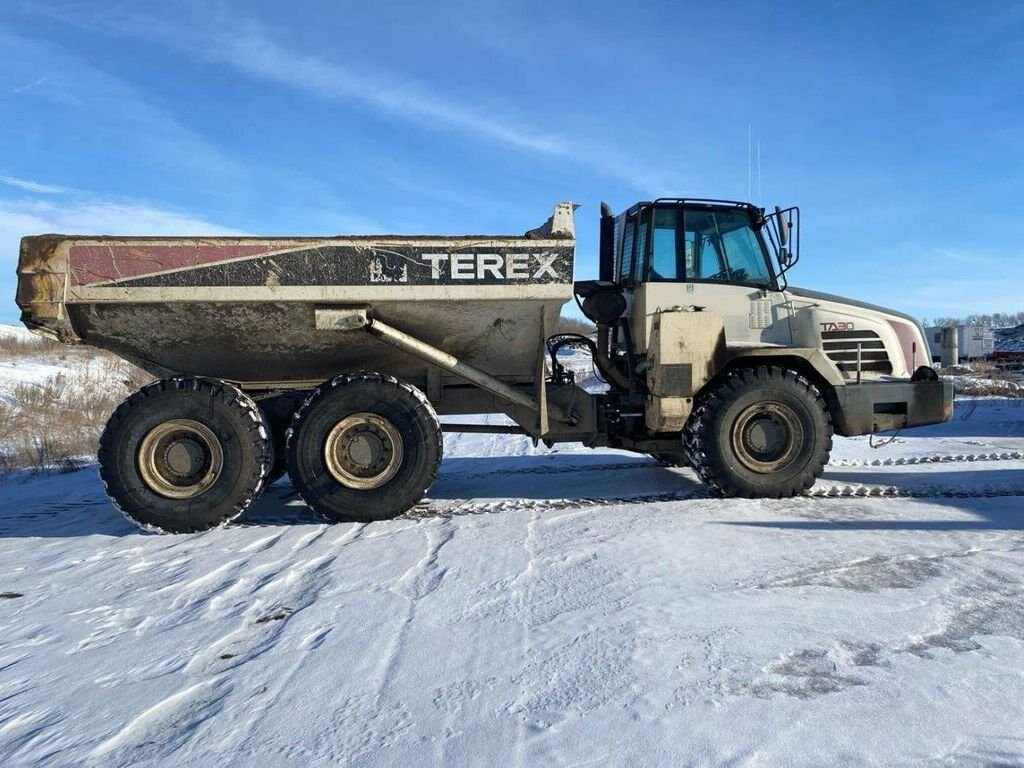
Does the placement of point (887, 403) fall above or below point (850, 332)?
below

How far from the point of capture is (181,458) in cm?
530

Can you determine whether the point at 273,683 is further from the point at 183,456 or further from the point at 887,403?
the point at 887,403

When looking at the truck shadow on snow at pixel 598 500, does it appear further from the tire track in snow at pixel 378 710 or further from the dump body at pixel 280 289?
the tire track in snow at pixel 378 710

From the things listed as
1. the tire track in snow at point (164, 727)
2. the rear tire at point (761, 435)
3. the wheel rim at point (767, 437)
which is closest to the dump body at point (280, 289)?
the rear tire at point (761, 435)

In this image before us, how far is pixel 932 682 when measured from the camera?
2570 millimetres

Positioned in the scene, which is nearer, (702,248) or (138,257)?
(138,257)

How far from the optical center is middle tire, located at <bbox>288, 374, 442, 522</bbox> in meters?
5.34

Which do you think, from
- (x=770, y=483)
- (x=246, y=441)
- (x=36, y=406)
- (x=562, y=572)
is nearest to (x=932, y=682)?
(x=562, y=572)

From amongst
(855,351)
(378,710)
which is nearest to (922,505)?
(855,351)

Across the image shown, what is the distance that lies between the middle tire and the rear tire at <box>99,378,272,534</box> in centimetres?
37

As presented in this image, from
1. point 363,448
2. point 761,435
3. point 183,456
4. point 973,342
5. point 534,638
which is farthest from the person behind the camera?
point 973,342

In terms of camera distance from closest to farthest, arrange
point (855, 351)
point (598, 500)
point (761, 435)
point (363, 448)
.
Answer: point (363, 448) → point (761, 435) → point (598, 500) → point (855, 351)

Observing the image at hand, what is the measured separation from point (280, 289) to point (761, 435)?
13.0 ft

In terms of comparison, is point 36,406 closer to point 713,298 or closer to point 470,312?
point 470,312
